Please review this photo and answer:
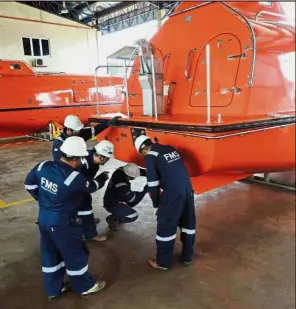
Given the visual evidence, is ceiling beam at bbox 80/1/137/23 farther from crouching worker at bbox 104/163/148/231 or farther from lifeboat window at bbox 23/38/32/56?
crouching worker at bbox 104/163/148/231

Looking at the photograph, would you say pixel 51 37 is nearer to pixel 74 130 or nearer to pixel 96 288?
pixel 74 130

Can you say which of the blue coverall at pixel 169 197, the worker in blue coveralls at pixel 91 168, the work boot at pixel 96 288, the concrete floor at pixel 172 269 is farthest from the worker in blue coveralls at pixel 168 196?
the work boot at pixel 96 288

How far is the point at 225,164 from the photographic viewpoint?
1684 mm

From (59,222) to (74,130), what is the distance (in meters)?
0.81

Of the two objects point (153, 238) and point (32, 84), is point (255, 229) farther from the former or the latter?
point (32, 84)

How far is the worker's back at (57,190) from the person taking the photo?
1666 mm

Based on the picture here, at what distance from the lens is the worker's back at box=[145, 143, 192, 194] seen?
1.91 m

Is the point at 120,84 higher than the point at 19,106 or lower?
higher

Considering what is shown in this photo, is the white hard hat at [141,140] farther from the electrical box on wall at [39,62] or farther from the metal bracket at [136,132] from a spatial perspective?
the electrical box on wall at [39,62]

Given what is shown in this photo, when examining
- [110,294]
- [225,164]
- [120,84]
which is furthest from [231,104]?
[120,84]

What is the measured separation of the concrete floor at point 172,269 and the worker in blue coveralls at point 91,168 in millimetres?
123

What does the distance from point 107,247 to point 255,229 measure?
3.95 ft

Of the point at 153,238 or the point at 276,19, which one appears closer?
the point at 276,19

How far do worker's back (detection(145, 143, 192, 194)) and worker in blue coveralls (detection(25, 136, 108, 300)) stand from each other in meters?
0.43
